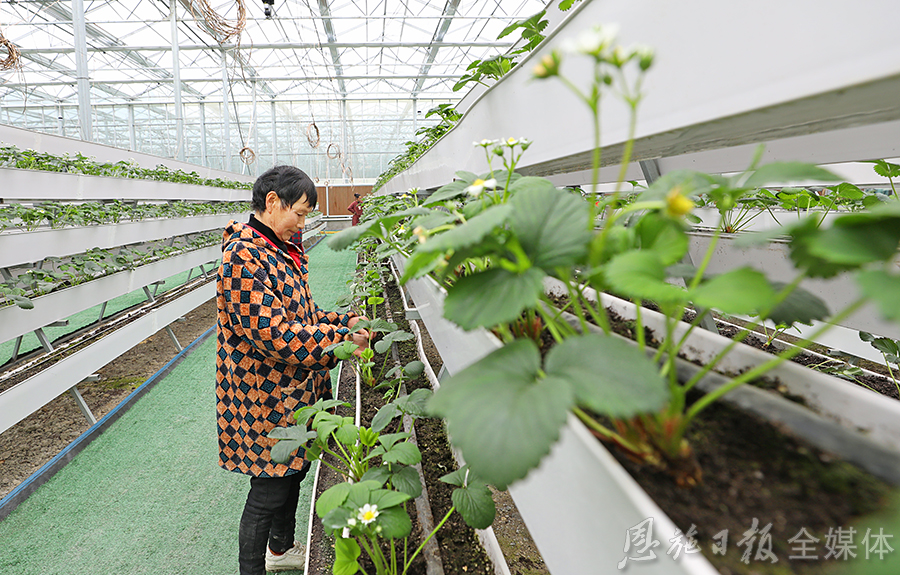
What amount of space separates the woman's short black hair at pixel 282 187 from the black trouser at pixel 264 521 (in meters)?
1.00

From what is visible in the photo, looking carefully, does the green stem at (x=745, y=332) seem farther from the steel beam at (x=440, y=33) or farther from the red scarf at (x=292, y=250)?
the steel beam at (x=440, y=33)

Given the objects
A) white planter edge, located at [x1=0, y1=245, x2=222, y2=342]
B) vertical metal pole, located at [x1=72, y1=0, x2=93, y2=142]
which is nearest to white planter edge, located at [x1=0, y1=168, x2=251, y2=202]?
white planter edge, located at [x1=0, y1=245, x2=222, y2=342]

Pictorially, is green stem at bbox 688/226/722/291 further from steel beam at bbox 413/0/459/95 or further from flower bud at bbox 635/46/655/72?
steel beam at bbox 413/0/459/95

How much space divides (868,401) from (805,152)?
0.84 meters

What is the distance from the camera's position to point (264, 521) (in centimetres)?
151

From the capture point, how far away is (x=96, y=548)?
1.71 metres

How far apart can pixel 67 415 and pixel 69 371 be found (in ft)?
1.75

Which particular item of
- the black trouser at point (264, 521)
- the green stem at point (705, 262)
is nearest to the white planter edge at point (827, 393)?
the green stem at point (705, 262)

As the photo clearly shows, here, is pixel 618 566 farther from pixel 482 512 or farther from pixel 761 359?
pixel 482 512

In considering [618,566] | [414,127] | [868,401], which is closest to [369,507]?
[618,566]

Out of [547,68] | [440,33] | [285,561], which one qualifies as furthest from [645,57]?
[440,33]

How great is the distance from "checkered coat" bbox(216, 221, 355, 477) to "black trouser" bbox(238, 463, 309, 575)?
6cm

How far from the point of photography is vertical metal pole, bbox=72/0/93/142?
4.18m

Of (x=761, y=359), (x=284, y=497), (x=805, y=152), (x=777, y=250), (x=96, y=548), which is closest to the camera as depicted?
(x=761, y=359)
